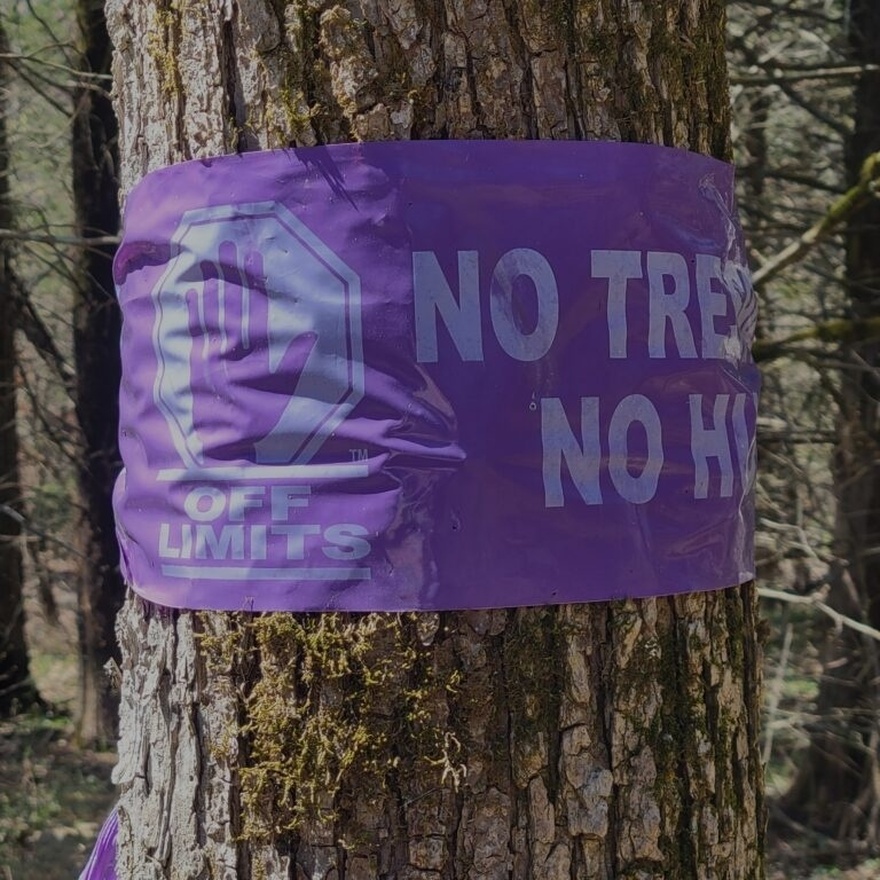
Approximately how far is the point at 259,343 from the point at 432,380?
0.77 ft

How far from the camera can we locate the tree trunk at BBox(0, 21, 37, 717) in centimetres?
770

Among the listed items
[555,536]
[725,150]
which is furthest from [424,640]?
[725,150]

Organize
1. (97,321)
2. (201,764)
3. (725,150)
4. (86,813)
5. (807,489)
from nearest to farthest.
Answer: (201,764), (725,150), (807,489), (86,813), (97,321)

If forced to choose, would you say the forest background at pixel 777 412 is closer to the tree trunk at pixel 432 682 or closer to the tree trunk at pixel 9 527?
the tree trunk at pixel 9 527

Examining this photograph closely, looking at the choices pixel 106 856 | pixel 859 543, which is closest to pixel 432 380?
pixel 106 856

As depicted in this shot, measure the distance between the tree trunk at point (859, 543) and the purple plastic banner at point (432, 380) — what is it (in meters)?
5.01

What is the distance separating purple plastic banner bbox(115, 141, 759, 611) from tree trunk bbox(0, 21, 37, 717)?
6316 mm

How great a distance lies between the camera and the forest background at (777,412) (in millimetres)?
5965

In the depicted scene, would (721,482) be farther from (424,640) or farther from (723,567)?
(424,640)

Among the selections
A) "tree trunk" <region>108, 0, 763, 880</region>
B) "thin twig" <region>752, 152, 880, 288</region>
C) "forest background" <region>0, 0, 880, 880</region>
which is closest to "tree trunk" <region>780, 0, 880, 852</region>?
"forest background" <region>0, 0, 880, 880</region>

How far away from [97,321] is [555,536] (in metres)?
7.15

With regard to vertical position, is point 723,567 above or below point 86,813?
above

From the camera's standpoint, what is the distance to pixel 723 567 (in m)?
1.63

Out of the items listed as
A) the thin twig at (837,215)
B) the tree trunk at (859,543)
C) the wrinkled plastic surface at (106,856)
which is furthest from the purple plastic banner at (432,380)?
the tree trunk at (859,543)
